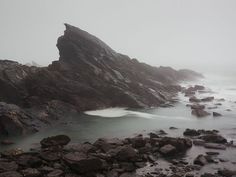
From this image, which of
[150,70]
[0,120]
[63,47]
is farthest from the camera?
[150,70]

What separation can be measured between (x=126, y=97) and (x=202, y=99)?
80.6ft

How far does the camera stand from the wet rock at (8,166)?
32.0 metres

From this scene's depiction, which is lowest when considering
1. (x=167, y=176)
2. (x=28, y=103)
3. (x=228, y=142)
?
(x=167, y=176)

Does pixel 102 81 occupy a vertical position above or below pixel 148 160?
above

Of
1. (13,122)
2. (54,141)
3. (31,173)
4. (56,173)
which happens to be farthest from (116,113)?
(31,173)

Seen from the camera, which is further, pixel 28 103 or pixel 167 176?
pixel 28 103

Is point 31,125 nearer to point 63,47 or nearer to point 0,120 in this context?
point 0,120

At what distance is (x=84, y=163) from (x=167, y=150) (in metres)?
12.1

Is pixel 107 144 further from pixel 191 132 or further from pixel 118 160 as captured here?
pixel 191 132

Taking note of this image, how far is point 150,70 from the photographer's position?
110 m

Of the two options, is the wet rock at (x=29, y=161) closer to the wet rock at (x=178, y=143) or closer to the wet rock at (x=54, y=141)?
the wet rock at (x=54, y=141)

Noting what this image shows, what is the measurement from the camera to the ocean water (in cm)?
5062

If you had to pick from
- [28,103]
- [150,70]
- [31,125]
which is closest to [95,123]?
[31,125]

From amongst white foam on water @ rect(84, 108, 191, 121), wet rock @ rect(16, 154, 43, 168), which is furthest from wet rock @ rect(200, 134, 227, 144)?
wet rock @ rect(16, 154, 43, 168)
